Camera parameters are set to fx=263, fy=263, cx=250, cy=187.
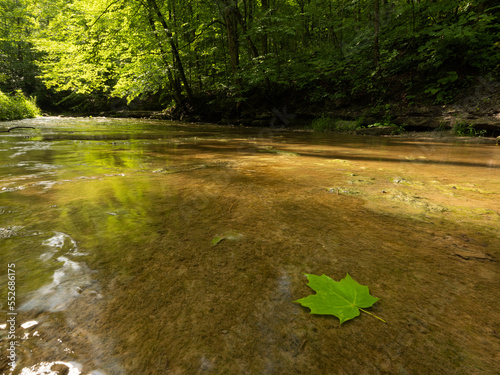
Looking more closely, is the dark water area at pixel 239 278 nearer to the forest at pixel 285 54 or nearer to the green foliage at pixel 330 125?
the green foliage at pixel 330 125

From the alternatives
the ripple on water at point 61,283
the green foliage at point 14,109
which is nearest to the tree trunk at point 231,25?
the green foliage at point 14,109

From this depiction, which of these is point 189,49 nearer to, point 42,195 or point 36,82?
point 42,195

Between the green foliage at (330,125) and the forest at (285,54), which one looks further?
the green foliage at (330,125)

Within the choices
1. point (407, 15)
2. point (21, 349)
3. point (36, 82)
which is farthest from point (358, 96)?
point (36, 82)

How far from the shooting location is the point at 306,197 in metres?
1.64

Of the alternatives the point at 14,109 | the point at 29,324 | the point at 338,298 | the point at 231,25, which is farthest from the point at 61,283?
the point at 14,109

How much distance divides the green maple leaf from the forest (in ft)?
28.5

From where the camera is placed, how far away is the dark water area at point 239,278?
1.83 ft

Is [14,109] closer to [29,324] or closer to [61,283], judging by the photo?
[61,283]

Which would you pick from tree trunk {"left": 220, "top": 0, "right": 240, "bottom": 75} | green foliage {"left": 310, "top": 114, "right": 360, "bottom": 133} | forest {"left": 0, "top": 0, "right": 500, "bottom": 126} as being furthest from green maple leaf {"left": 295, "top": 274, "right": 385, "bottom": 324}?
tree trunk {"left": 220, "top": 0, "right": 240, "bottom": 75}

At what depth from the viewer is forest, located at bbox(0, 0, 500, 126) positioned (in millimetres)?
7504

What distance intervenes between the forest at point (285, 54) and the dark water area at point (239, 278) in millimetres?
8025

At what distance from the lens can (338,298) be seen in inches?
29.0

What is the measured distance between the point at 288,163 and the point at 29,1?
15.9 m
